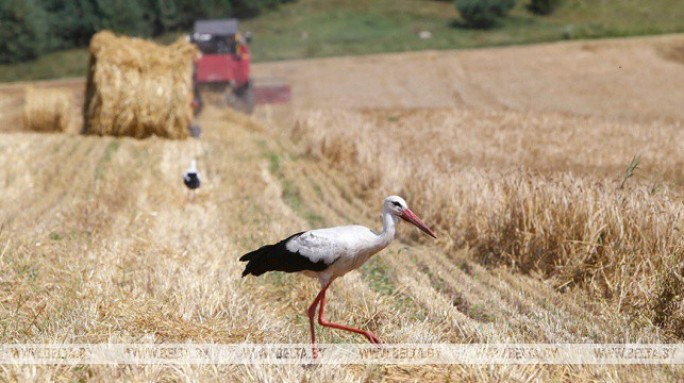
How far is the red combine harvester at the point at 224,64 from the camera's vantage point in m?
23.9

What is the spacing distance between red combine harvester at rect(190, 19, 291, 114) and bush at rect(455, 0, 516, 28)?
103 feet

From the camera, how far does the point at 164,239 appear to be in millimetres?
8305

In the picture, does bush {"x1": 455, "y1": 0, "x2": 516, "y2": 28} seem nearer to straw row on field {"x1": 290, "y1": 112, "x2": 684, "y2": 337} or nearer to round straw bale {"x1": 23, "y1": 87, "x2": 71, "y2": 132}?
round straw bale {"x1": 23, "y1": 87, "x2": 71, "y2": 132}

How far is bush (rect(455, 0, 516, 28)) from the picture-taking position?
5231 cm

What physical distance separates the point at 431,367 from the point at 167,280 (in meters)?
2.69

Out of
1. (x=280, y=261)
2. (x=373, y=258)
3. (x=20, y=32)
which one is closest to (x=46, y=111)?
(x=373, y=258)

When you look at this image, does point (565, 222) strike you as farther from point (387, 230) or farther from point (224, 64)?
point (224, 64)

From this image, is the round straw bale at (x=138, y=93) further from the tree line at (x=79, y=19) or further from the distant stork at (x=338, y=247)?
the tree line at (x=79, y=19)

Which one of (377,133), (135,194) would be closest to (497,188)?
(135,194)

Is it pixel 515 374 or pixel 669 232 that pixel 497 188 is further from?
pixel 515 374

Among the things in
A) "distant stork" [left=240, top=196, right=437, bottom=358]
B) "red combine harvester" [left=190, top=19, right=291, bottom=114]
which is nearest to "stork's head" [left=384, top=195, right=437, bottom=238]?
"distant stork" [left=240, top=196, right=437, bottom=358]

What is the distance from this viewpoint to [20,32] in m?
49.3

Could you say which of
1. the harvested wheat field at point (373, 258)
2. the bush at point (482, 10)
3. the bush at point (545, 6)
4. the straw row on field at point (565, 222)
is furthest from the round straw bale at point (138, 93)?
the bush at point (545, 6)

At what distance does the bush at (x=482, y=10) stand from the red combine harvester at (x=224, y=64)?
3133 cm
